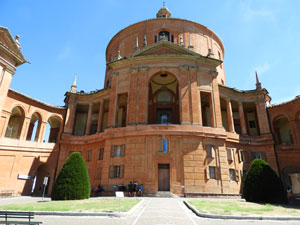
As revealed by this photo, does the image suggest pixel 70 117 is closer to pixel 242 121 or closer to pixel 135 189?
pixel 135 189

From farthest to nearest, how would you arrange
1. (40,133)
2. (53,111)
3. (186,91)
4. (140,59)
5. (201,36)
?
(201,36) < (53,111) < (40,133) < (140,59) < (186,91)

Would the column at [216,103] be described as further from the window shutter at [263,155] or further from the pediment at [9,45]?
the pediment at [9,45]

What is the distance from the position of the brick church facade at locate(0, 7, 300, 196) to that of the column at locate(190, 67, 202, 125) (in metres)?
0.13

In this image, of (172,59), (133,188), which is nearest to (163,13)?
(172,59)

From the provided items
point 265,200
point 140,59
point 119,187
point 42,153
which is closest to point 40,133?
point 42,153

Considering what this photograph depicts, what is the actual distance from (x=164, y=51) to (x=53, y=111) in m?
19.5

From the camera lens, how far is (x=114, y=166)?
23.5 m

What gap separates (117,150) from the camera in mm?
24109

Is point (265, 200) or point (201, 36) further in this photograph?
point (201, 36)

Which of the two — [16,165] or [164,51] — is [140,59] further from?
[16,165]

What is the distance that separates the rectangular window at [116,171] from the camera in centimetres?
2272

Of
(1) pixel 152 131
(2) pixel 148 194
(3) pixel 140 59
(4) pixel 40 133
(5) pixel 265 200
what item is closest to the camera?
(5) pixel 265 200

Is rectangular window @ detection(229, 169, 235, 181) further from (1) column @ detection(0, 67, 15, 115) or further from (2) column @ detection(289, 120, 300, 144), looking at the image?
(1) column @ detection(0, 67, 15, 115)

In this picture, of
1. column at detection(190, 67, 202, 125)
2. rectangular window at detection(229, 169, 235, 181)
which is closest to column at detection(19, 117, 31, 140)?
column at detection(190, 67, 202, 125)
